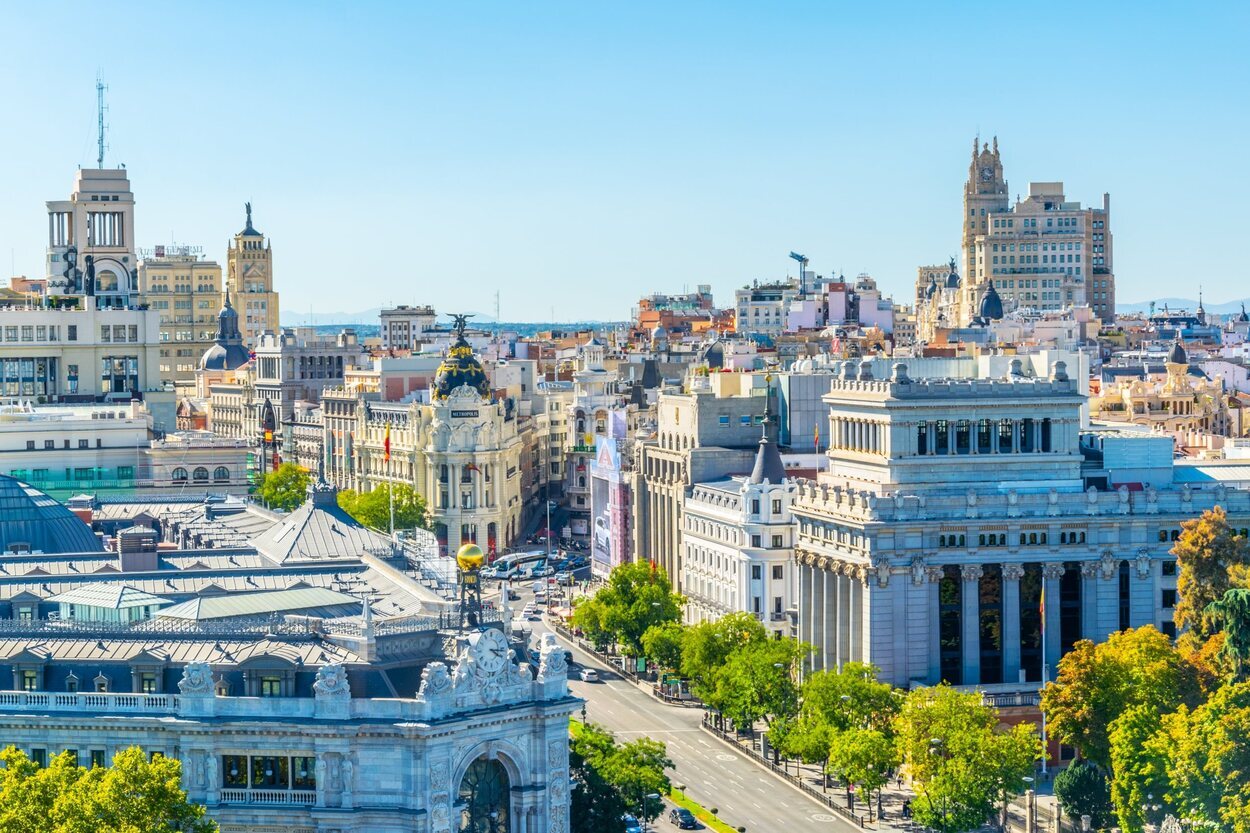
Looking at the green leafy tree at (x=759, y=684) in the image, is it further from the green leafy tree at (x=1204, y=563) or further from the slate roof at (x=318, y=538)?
the green leafy tree at (x=1204, y=563)

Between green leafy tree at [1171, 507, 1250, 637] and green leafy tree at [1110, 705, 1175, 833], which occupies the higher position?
green leafy tree at [1171, 507, 1250, 637]

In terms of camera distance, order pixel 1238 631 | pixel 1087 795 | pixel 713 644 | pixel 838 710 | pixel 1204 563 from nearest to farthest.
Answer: pixel 1238 631, pixel 1087 795, pixel 838 710, pixel 1204 563, pixel 713 644

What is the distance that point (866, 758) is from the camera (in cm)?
14675

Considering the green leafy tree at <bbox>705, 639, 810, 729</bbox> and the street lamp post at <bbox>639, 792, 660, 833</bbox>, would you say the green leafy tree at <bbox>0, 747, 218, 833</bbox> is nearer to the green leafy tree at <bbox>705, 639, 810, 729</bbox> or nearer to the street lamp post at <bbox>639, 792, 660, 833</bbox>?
the street lamp post at <bbox>639, 792, 660, 833</bbox>

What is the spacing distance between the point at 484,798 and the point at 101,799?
1803 centimetres

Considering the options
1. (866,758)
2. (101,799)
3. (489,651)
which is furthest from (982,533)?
(101,799)

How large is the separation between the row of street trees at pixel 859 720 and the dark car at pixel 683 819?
28.0 ft

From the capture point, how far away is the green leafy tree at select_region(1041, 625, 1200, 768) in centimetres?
14488

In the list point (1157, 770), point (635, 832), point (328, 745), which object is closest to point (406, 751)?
point (328, 745)

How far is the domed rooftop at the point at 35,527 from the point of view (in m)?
159

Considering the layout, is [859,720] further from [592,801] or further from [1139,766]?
[592,801]

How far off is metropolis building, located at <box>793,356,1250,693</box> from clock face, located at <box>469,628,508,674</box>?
55.4 metres

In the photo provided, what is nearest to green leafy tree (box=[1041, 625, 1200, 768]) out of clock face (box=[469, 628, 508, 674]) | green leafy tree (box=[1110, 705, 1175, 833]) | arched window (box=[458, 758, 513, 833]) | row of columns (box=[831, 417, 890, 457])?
green leafy tree (box=[1110, 705, 1175, 833])

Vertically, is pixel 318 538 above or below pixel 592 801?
above
